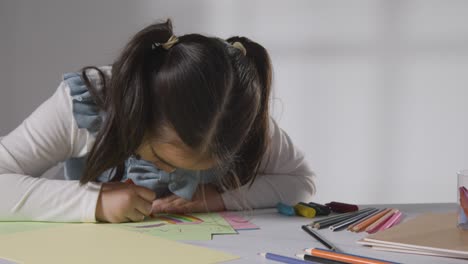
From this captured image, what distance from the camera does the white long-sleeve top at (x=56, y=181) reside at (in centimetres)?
87

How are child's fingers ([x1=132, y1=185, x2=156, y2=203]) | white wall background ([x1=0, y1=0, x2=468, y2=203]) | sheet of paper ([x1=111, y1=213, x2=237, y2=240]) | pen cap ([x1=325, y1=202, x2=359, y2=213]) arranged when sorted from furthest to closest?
white wall background ([x1=0, y1=0, x2=468, y2=203]) → pen cap ([x1=325, y1=202, x2=359, y2=213]) → child's fingers ([x1=132, y1=185, x2=156, y2=203]) → sheet of paper ([x1=111, y1=213, x2=237, y2=240])

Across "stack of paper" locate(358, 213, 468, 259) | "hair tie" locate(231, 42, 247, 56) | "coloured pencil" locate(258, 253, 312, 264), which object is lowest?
"stack of paper" locate(358, 213, 468, 259)

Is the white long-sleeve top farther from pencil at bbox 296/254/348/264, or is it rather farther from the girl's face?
pencil at bbox 296/254/348/264

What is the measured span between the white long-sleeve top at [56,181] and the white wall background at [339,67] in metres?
1.00

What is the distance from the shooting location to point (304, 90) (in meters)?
2.11

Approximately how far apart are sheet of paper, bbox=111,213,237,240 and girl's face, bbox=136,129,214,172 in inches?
2.8

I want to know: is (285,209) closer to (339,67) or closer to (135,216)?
(135,216)

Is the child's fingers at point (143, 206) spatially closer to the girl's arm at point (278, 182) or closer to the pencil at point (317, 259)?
the girl's arm at point (278, 182)

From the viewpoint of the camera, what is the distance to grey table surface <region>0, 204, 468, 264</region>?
2.25 ft

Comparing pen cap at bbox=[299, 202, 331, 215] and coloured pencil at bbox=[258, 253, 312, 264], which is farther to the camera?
pen cap at bbox=[299, 202, 331, 215]

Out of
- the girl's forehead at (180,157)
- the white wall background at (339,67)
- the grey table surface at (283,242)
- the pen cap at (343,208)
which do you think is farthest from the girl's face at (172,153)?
the white wall background at (339,67)

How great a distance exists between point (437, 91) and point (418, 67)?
10cm

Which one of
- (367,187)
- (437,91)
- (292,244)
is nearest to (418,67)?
(437,91)

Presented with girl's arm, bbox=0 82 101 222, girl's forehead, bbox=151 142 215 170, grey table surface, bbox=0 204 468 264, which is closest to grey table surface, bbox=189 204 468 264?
grey table surface, bbox=0 204 468 264
